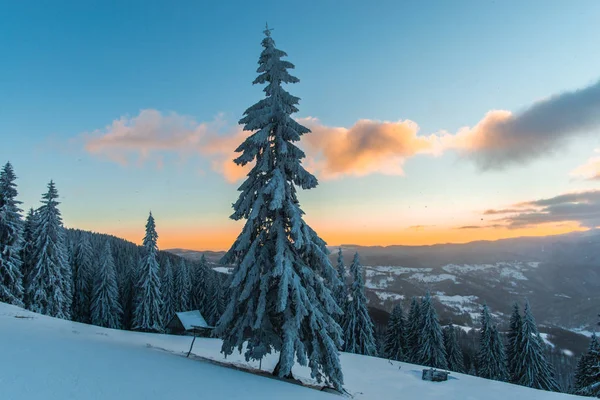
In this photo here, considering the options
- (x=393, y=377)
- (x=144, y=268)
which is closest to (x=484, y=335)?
(x=393, y=377)

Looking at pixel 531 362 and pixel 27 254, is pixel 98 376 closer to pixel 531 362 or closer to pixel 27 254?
pixel 27 254

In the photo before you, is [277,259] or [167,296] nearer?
[277,259]

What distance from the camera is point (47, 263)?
34344 millimetres

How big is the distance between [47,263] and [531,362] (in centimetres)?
5340

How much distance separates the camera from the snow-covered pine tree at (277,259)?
13.0 metres

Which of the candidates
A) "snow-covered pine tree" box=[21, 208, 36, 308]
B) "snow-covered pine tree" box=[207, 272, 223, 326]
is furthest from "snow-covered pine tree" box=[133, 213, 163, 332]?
"snow-covered pine tree" box=[21, 208, 36, 308]

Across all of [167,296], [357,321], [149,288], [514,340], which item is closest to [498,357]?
[514,340]

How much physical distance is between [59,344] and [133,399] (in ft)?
19.7

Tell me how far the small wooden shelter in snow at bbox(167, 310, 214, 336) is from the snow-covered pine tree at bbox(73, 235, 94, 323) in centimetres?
1473

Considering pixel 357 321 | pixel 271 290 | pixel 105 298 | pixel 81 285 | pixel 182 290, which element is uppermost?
pixel 271 290

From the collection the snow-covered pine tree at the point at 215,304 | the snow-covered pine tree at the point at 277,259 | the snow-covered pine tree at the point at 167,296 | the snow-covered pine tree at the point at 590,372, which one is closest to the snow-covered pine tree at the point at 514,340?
the snow-covered pine tree at the point at 590,372

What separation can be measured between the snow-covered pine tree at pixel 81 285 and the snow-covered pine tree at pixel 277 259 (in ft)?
150

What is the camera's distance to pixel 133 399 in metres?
6.92

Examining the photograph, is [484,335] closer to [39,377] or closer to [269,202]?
→ [269,202]
